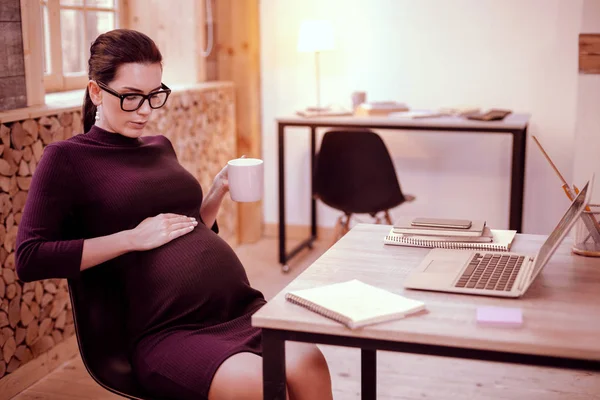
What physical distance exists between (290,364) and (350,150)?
224 centimetres

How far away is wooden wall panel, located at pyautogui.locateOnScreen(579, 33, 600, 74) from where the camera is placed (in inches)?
136

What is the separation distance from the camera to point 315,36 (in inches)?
164

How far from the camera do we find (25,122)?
2.62 meters

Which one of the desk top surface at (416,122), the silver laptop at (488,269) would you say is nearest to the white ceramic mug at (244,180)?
the silver laptop at (488,269)

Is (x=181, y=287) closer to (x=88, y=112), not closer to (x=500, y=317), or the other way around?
(x=88, y=112)

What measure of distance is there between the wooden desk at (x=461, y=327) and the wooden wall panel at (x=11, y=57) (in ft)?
4.82

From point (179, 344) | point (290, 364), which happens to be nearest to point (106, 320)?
point (179, 344)

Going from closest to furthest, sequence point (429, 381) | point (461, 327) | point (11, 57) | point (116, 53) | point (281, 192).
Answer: point (461, 327) < point (116, 53) < point (11, 57) < point (429, 381) < point (281, 192)

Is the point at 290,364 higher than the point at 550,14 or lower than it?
lower

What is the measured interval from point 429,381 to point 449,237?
3.50 ft

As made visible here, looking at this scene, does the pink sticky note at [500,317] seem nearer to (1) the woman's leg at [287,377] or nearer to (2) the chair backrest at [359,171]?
(1) the woman's leg at [287,377]

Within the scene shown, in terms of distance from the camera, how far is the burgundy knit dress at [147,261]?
163 centimetres

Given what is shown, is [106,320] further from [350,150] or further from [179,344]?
[350,150]

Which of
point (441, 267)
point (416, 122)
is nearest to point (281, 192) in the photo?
point (416, 122)
